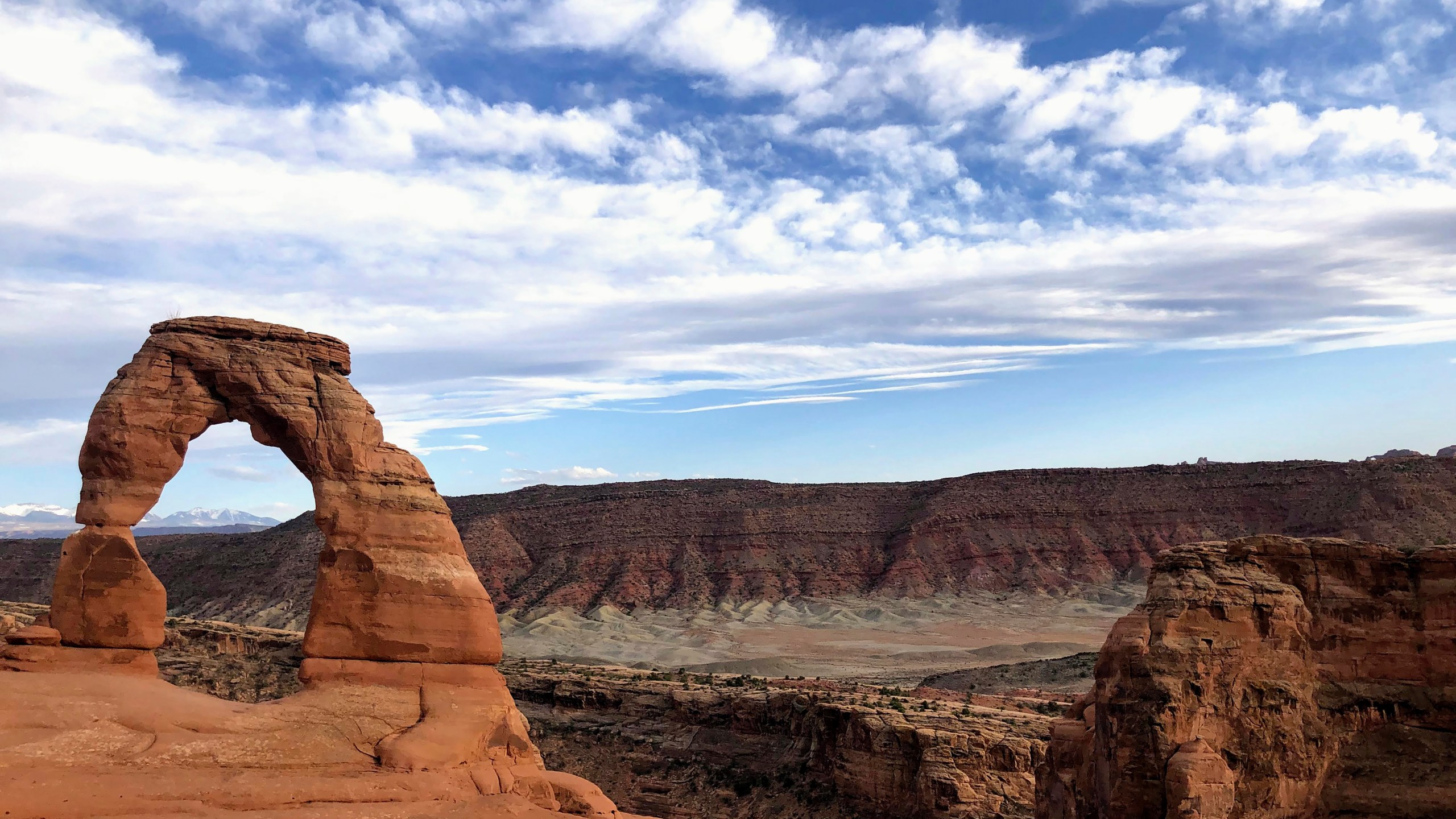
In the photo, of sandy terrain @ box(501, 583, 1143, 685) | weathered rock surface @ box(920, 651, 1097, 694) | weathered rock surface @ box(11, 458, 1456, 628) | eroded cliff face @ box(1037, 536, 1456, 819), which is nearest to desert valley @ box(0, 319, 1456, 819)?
eroded cliff face @ box(1037, 536, 1456, 819)

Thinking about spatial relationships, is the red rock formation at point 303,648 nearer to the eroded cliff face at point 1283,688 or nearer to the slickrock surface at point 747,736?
the slickrock surface at point 747,736

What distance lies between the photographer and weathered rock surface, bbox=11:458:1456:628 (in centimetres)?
8538

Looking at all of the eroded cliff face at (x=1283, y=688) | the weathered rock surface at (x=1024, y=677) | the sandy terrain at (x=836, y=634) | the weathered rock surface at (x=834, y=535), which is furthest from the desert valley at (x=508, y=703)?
the weathered rock surface at (x=834, y=535)

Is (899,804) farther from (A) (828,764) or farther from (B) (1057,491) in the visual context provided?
(B) (1057,491)

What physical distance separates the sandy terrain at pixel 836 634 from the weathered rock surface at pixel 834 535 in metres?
3.29

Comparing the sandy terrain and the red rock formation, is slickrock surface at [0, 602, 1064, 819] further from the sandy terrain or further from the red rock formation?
the sandy terrain

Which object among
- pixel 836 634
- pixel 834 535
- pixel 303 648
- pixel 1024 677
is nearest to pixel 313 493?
pixel 303 648

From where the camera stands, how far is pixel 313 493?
17.4 m

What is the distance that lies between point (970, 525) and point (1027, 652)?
1316 inches

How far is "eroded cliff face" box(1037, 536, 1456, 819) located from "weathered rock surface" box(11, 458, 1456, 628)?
74090mm

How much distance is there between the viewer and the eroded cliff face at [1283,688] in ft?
45.8

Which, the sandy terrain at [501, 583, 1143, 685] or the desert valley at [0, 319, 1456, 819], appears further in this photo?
the sandy terrain at [501, 583, 1143, 685]

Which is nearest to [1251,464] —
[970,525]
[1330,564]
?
[970,525]

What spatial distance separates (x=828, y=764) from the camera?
2716cm
